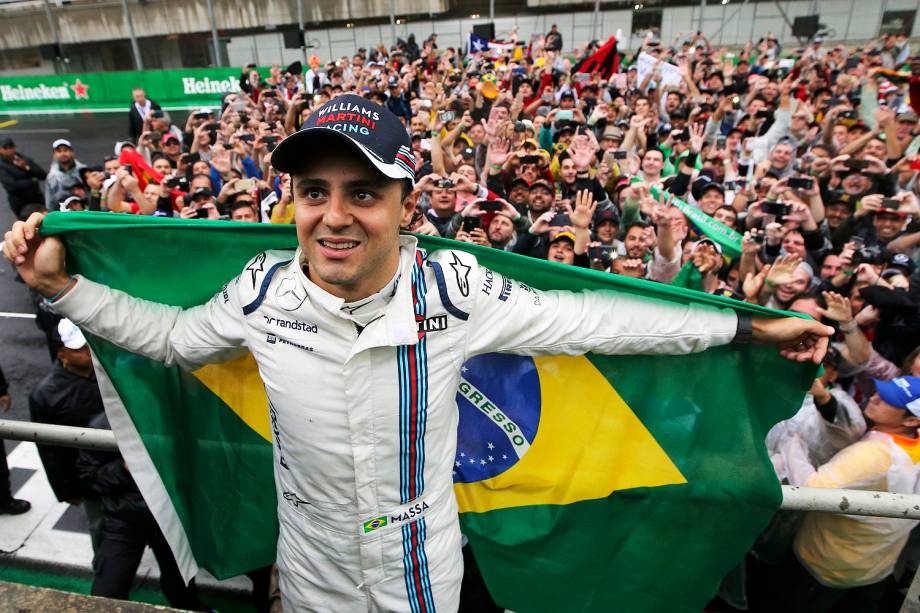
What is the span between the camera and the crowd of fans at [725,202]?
2.75 m

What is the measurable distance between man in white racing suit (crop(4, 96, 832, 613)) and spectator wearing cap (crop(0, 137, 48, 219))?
27.1 ft

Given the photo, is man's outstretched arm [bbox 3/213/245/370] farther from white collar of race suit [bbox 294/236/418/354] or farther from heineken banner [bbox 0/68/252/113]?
heineken banner [bbox 0/68/252/113]

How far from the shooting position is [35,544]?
375 centimetres

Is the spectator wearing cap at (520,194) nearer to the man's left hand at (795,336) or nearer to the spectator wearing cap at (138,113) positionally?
the man's left hand at (795,336)

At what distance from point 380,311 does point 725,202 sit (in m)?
5.81

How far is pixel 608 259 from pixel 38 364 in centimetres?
603

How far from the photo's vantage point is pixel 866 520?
2.46 metres

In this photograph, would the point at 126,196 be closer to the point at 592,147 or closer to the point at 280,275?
the point at 592,147

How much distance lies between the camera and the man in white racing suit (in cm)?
161

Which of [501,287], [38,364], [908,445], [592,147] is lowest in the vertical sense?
[38,364]

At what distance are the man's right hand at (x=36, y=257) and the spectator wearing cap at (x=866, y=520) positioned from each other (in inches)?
115

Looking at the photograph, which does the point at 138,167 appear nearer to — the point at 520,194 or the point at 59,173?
the point at 59,173

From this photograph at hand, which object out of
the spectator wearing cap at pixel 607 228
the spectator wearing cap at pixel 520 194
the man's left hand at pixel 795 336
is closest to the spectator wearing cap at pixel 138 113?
the spectator wearing cap at pixel 520 194

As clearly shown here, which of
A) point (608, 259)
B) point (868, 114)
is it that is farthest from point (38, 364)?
point (868, 114)
